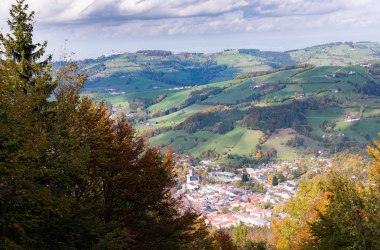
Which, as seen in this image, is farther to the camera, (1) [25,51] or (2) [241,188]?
(2) [241,188]

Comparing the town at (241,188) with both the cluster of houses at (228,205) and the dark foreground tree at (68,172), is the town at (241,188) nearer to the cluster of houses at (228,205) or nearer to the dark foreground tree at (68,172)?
the cluster of houses at (228,205)

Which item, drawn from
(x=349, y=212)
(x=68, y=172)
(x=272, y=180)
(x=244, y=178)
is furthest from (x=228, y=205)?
(x=68, y=172)

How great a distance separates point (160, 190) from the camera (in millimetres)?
20688

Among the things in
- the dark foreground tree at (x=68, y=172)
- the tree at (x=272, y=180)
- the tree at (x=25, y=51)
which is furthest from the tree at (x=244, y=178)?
the tree at (x=25, y=51)

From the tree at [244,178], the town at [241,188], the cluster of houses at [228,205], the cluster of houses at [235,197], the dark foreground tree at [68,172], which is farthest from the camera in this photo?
the tree at [244,178]

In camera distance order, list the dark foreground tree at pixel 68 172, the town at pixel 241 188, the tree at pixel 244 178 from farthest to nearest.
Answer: the tree at pixel 244 178 < the town at pixel 241 188 < the dark foreground tree at pixel 68 172

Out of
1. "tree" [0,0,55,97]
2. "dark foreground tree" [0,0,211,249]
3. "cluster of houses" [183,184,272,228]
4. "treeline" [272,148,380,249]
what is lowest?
"cluster of houses" [183,184,272,228]

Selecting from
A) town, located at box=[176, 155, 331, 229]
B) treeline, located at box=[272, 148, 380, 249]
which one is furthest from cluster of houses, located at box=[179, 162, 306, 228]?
treeline, located at box=[272, 148, 380, 249]

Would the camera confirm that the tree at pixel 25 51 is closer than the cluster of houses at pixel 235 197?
Yes

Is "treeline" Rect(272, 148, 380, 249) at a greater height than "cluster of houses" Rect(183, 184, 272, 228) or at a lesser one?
greater

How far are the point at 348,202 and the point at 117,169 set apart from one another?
12.6m

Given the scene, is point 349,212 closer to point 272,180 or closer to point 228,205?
point 228,205

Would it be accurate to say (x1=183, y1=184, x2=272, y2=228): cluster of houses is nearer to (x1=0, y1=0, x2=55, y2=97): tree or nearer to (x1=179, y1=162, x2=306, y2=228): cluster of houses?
(x1=179, y1=162, x2=306, y2=228): cluster of houses

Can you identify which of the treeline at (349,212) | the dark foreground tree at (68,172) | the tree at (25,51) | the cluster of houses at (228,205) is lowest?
the cluster of houses at (228,205)
